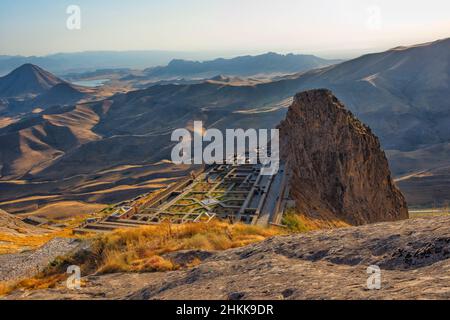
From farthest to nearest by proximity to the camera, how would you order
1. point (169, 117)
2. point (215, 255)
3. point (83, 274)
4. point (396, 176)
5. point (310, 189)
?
point (169, 117) < point (396, 176) < point (310, 189) < point (83, 274) < point (215, 255)

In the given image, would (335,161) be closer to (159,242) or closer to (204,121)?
(159,242)

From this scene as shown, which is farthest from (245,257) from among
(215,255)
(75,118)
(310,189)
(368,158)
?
(75,118)

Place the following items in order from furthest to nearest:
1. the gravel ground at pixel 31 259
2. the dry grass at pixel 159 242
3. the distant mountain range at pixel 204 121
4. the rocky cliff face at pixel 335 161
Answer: the distant mountain range at pixel 204 121 → the rocky cliff face at pixel 335 161 → the gravel ground at pixel 31 259 → the dry grass at pixel 159 242

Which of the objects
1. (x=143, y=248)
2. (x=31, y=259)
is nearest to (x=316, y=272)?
(x=143, y=248)

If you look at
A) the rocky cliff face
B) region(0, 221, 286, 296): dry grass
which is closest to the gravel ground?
region(0, 221, 286, 296): dry grass

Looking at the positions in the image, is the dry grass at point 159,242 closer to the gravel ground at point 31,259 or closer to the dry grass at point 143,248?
the dry grass at point 143,248

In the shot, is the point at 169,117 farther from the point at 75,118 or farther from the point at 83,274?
the point at 83,274

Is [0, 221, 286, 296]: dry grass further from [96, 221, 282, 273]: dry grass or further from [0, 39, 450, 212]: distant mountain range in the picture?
[0, 39, 450, 212]: distant mountain range

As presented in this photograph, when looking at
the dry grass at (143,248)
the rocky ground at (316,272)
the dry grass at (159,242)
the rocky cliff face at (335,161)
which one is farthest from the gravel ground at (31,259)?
the rocky cliff face at (335,161)
